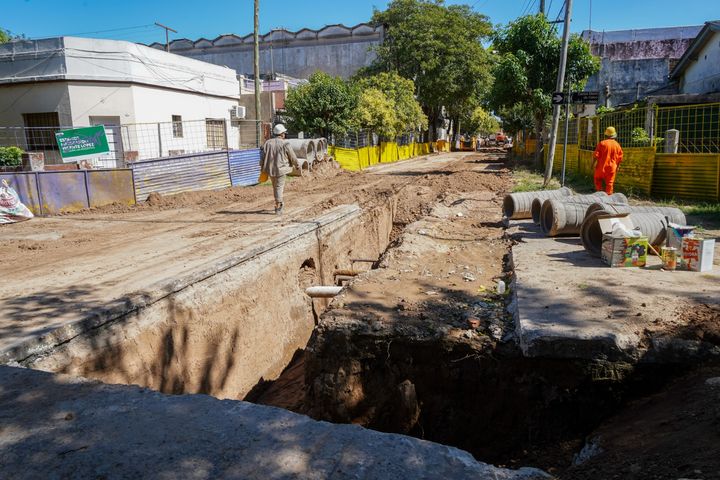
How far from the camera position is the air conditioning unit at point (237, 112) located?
25.6m

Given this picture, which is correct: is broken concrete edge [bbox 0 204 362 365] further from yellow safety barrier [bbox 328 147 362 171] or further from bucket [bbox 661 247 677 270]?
yellow safety barrier [bbox 328 147 362 171]

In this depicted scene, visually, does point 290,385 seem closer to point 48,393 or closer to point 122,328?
point 122,328

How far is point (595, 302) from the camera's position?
4.75m

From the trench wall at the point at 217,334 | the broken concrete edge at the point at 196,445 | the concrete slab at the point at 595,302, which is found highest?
the broken concrete edge at the point at 196,445

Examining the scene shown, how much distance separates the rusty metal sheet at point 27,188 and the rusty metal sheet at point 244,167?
6372 millimetres

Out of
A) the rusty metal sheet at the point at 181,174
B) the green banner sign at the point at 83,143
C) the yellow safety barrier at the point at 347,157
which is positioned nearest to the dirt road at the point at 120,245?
the rusty metal sheet at the point at 181,174

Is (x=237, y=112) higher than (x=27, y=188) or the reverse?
higher

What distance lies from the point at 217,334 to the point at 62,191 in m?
7.93

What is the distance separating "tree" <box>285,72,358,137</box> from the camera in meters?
23.8

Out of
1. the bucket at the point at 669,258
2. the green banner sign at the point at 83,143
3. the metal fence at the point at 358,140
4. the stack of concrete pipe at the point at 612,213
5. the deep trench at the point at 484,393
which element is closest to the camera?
the deep trench at the point at 484,393

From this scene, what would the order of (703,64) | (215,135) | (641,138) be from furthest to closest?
(215,135) → (703,64) → (641,138)

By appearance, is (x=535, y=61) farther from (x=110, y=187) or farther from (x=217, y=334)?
(x=217, y=334)

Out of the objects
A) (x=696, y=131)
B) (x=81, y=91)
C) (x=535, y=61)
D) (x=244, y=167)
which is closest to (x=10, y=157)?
(x=81, y=91)

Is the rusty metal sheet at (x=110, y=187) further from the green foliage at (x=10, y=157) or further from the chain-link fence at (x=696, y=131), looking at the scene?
the chain-link fence at (x=696, y=131)
